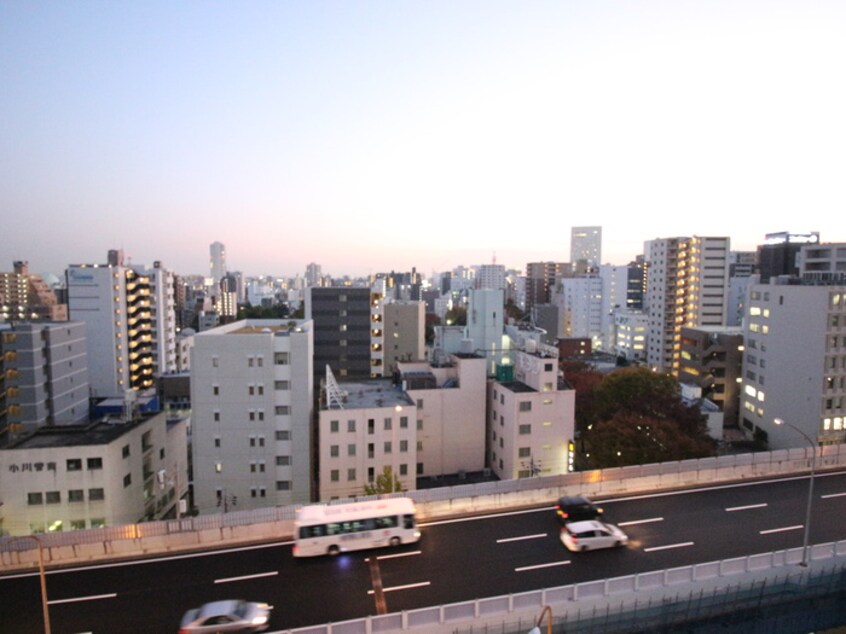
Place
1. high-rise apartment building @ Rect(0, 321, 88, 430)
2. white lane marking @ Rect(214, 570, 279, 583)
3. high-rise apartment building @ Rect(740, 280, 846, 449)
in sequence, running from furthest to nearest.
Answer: high-rise apartment building @ Rect(0, 321, 88, 430)
high-rise apartment building @ Rect(740, 280, 846, 449)
white lane marking @ Rect(214, 570, 279, 583)

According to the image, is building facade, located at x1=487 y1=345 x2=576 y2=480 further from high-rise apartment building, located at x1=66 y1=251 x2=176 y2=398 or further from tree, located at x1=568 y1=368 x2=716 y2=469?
high-rise apartment building, located at x1=66 y1=251 x2=176 y2=398

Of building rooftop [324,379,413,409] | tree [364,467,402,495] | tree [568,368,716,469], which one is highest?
building rooftop [324,379,413,409]

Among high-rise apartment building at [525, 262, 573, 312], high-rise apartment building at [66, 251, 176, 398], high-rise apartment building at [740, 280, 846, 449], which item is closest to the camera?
high-rise apartment building at [740, 280, 846, 449]

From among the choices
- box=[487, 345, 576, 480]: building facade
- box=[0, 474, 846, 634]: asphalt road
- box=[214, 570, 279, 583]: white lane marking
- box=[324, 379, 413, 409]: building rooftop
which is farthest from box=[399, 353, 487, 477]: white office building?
box=[214, 570, 279, 583]: white lane marking

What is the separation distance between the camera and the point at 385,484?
33219mm

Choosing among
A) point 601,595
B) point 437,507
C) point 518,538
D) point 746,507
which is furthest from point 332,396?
point 746,507

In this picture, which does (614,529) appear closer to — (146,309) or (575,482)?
(575,482)

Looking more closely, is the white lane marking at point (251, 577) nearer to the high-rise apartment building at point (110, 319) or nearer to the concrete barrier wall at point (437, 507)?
the concrete barrier wall at point (437, 507)

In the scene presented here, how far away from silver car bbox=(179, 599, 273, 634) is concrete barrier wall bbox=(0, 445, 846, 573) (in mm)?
5227

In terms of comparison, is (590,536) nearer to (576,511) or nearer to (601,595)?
(576,511)

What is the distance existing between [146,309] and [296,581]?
2675 inches

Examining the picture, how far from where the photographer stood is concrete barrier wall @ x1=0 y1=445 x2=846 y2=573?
2069 cm

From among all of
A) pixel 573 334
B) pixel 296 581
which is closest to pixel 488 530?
pixel 296 581

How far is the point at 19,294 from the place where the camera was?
481 ft
